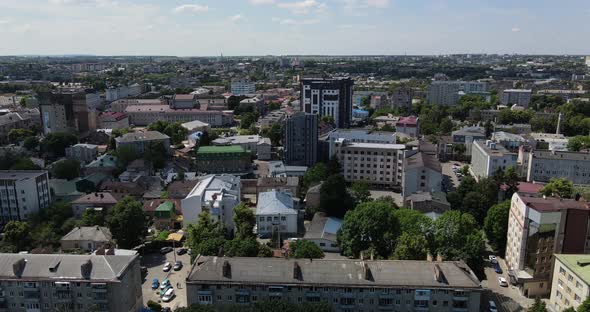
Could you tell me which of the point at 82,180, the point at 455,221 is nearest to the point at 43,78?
the point at 82,180

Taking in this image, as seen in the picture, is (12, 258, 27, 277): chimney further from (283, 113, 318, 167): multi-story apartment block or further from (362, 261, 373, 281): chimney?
(283, 113, 318, 167): multi-story apartment block

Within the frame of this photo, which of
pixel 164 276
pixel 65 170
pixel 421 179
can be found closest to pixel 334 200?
pixel 421 179

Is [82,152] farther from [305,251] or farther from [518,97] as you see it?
[518,97]

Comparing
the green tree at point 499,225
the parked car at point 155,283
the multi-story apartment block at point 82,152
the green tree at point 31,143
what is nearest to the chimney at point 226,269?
the parked car at point 155,283

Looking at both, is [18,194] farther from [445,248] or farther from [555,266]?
[555,266]

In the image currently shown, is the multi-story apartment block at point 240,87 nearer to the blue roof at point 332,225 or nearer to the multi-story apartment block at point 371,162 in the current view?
the multi-story apartment block at point 371,162
